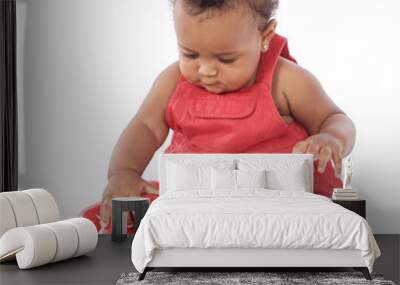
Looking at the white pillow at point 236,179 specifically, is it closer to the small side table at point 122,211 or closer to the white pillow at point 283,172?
the white pillow at point 283,172

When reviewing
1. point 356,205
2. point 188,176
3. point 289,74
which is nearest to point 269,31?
point 289,74

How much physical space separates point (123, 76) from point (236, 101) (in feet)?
3.95

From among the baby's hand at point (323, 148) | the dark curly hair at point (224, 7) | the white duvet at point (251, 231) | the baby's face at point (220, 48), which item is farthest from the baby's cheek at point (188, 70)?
the white duvet at point (251, 231)

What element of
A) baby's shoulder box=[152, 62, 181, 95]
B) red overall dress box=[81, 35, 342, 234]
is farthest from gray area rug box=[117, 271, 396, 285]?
baby's shoulder box=[152, 62, 181, 95]

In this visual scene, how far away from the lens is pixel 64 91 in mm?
7043

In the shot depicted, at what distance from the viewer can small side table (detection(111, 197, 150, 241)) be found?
6.46 metres

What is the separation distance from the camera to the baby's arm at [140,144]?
6941 mm

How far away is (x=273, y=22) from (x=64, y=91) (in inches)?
86.7

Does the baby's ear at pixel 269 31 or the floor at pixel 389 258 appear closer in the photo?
the floor at pixel 389 258

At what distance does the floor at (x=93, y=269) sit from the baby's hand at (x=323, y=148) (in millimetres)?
1006

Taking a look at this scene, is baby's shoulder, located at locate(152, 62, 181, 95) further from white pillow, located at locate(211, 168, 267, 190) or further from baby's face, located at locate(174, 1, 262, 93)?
white pillow, located at locate(211, 168, 267, 190)

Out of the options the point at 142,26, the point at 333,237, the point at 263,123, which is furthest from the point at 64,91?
the point at 333,237

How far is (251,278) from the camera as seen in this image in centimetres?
488

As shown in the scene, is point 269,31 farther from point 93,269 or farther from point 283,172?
point 93,269
